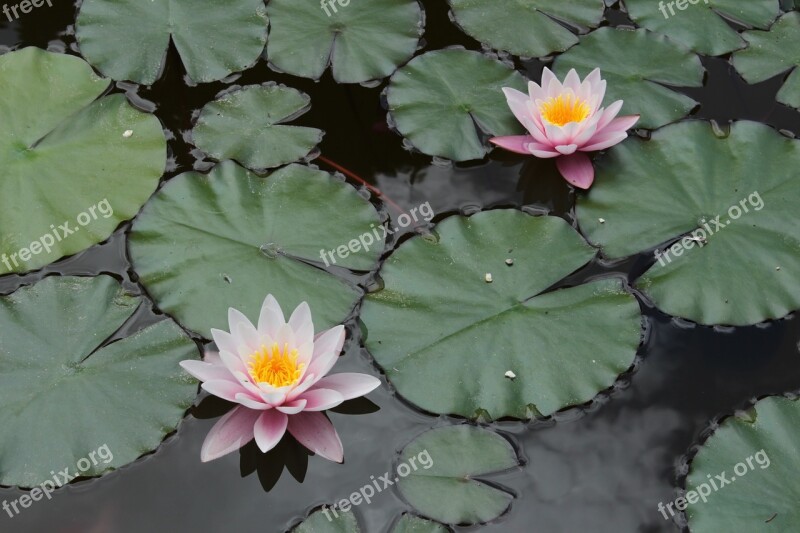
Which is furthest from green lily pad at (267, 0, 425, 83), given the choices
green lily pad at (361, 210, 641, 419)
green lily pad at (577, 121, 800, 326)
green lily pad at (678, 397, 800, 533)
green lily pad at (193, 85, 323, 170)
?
green lily pad at (678, 397, 800, 533)

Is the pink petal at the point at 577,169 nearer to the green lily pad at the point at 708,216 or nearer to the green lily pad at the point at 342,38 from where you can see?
the green lily pad at the point at 708,216

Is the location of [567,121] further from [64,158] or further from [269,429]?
[64,158]

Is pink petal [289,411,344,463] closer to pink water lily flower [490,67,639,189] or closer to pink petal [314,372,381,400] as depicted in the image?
pink petal [314,372,381,400]

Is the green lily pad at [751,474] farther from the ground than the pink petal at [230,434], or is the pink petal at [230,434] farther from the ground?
the pink petal at [230,434]

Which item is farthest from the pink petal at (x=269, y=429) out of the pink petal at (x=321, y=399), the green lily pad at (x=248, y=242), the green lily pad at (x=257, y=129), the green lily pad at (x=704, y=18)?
the green lily pad at (x=704, y=18)

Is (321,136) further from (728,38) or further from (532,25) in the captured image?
(728,38)
